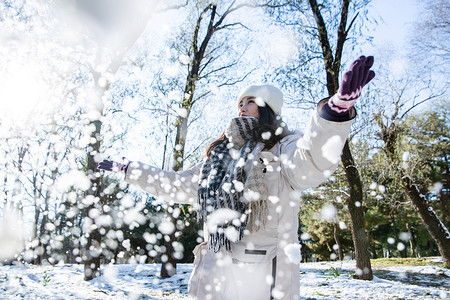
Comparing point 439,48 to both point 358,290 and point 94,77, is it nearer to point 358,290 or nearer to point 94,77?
point 358,290

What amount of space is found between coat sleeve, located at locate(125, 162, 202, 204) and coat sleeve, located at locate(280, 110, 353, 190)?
0.85 meters

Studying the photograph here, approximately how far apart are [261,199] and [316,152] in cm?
45

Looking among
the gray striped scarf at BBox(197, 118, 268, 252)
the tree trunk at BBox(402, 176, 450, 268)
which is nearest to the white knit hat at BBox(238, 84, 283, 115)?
the gray striped scarf at BBox(197, 118, 268, 252)

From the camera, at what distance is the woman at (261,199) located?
1.34 m

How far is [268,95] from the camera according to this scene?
2.29m

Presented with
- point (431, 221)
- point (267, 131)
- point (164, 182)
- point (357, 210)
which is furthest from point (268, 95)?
point (431, 221)

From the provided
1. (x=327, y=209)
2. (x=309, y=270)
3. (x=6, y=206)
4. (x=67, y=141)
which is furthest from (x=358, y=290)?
(x=6, y=206)

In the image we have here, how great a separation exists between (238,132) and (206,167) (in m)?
0.32

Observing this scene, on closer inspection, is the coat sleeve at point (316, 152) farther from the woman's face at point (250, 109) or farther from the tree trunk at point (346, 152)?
the tree trunk at point (346, 152)

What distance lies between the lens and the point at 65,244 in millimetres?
25672

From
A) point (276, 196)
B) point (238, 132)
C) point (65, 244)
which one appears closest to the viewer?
point (276, 196)

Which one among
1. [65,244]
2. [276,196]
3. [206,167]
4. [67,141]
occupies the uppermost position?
[67,141]

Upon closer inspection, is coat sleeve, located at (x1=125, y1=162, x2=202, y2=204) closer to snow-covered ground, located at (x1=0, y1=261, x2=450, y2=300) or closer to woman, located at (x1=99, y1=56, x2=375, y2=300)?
woman, located at (x1=99, y1=56, x2=375, y2=300)

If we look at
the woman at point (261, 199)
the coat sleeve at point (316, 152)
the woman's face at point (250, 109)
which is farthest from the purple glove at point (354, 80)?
the woman's face at point (250, 109)
